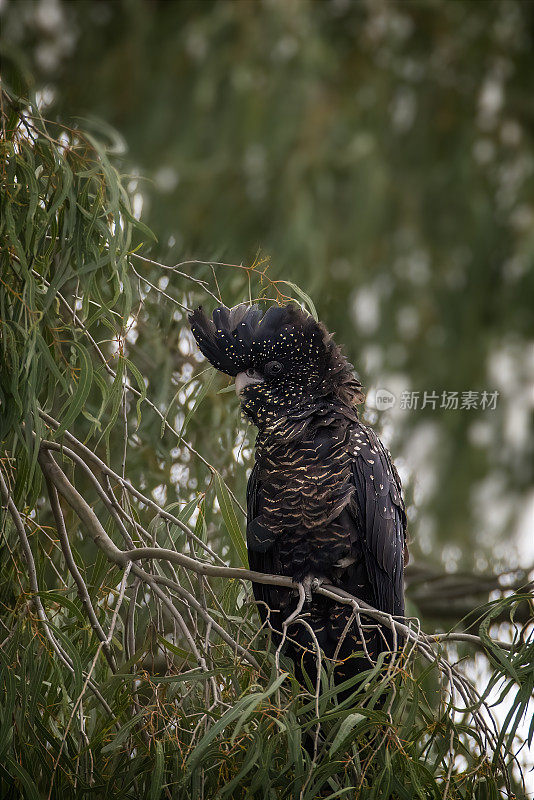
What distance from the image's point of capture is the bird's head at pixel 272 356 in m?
1.52

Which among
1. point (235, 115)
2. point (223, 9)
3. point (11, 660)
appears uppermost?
→ point (223, 9)

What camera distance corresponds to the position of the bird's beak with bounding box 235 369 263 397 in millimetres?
1563

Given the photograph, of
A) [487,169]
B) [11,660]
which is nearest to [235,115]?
[487,169]

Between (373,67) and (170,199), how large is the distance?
39cm

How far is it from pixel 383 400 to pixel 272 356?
665 mm

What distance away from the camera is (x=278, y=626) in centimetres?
174

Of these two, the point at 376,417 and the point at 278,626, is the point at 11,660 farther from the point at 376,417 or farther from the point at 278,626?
the point at 376,417

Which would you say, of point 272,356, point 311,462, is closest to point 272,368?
point 272,356

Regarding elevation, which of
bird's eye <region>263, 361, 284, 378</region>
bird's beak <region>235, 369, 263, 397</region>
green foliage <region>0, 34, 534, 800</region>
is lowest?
green foliage <region>0, 34, 534, 800</region>

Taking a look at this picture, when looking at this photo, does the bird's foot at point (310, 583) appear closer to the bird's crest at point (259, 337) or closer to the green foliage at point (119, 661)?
the green foliage at point (119, 661)

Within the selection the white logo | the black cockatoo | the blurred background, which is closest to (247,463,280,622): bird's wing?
the black cockatoo

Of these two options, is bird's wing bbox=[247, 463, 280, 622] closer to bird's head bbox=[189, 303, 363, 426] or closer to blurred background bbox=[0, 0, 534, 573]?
bird's head bbox=[189, 303, 363, 426]

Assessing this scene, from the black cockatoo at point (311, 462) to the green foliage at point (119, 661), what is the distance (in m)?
0.11

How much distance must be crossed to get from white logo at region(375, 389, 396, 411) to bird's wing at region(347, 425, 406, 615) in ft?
1.51
